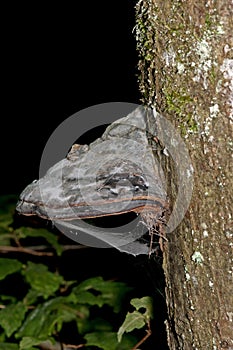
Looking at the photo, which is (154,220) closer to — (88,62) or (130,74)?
(130,74)

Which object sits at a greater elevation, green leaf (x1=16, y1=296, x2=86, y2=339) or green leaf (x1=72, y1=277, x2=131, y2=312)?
green leaf (x1=72, y1=277, x2=131, y2=312)

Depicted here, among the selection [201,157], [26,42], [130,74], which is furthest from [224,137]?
[26,42]

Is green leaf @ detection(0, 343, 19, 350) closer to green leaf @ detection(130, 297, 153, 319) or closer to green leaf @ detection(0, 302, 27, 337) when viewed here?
green leaf @ detection(0, 302, 27, 337)

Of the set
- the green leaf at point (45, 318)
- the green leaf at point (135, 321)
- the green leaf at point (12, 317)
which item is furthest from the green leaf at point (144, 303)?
the green leaf at point (12, 317)

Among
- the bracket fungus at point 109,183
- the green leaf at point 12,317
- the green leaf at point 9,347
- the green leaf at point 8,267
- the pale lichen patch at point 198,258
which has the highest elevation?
the bracket fungus at point 109,183

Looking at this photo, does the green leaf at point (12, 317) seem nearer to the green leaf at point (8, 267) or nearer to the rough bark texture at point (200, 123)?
the green leaf at point (8, 267)

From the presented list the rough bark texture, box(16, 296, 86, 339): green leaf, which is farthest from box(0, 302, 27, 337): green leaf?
the rough bark texture

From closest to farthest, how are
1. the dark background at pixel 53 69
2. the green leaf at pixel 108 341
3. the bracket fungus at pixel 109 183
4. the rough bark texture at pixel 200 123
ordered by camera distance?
the rough bark texture at pixel 200 123, the bracket fungus at pixel 109 183, the green leaf at pixel 108 341, the dark background at pixel 53 69
